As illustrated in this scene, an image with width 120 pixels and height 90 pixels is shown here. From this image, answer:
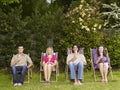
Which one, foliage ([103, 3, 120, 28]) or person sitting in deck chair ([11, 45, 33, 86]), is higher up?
foliage ([103, 3, 120, 28])

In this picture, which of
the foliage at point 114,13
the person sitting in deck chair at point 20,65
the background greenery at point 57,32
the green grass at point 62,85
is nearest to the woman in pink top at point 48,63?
the green grass at point 62,85

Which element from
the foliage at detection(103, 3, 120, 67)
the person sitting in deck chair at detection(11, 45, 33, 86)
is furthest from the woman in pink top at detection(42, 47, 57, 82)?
the foliage at detection(103, 3, 120, 67)

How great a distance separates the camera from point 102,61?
35.2 feet

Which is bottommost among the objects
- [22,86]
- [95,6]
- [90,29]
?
[22,86]

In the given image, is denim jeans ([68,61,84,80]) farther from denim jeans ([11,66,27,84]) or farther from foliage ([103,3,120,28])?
foliage ([103,3,120,28])

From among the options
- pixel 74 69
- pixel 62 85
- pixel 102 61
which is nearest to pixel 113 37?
pixel 102 61

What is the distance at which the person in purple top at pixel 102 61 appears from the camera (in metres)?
10.5

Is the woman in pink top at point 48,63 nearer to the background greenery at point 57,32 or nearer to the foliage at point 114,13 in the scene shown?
the background greenery at point 57,32

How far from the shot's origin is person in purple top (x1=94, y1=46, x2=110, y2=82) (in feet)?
34.3

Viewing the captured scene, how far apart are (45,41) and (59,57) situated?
71 centimetres

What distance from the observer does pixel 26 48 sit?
12.0 metres

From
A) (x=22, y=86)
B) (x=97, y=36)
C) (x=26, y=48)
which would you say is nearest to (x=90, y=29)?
(x=97, y=36)

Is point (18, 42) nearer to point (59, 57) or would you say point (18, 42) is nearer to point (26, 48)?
point (26, 48)

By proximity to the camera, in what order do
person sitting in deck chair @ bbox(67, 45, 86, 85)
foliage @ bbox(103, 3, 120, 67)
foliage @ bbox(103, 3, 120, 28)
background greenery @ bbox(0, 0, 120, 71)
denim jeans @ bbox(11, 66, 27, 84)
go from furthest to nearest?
foliage @ bbox(103, 3, 120, 28), foliage @ bbox(103, 3, 120, 67), background greenery @ bbox(0, 0, 120, 71), person sitting in deck chair @ bbox(67, 45, 86, 85), denim jeans @ bbox(11, 66, 27, 84)
